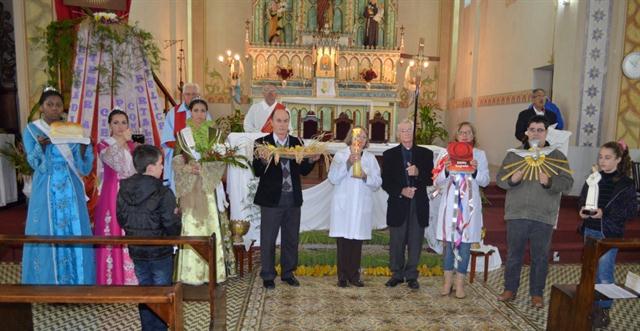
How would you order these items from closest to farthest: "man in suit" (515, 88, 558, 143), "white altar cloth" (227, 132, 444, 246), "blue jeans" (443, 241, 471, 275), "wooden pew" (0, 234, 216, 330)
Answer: "wooden pew" (0, 234, 216, 330)
"blue jeans" (443, 241, 471, 275)
"white altar cloth" (227, 132, 444, 246)
"man in suit" (515, 88, 558, 143)

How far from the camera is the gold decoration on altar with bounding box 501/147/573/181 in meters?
3.77

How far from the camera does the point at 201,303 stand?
4023mm

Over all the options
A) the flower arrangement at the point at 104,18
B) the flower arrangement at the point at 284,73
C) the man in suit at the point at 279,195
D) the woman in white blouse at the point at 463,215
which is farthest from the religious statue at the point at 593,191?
the flower arrangement at the point at 284,73

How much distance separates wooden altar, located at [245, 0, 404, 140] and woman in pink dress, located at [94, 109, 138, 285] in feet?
20.4

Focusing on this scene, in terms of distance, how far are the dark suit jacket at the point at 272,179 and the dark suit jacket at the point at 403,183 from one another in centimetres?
83

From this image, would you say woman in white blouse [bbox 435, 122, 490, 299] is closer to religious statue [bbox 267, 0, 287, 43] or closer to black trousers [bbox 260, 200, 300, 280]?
black trousers [bbox 260, 200, 300, 280]

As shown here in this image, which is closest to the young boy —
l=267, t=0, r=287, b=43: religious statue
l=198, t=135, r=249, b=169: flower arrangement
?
l=198, t=135, r=249, b=169: flower arrangement

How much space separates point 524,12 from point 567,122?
3.30m

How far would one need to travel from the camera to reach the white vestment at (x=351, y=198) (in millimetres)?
4273

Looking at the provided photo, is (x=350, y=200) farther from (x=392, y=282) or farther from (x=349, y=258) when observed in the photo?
(x=392, y=282)

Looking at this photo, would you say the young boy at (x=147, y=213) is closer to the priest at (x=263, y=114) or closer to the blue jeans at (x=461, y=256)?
the blue jeans at (x=461, y=256)

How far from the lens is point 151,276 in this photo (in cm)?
298

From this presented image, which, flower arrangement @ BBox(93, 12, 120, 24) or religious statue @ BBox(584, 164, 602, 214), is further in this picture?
flower arrangement @ BBox(93, 12, 120, 24)

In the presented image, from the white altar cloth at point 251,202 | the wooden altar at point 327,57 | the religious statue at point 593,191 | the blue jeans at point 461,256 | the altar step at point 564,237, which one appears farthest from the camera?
the wooden altar at point 327,57
